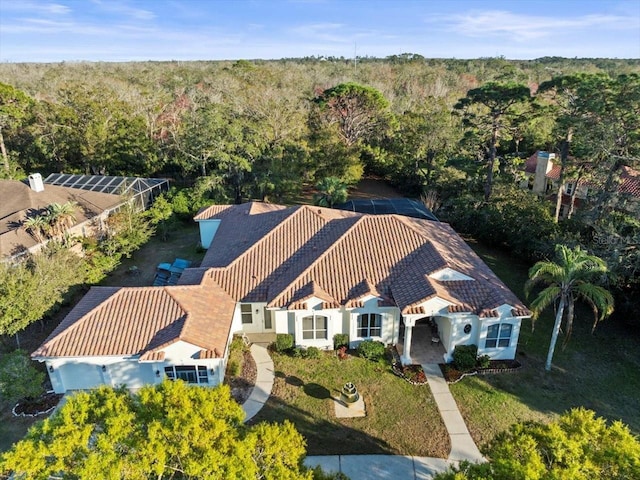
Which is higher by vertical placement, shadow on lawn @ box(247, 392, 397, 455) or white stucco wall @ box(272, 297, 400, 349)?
white stucco wall @ box(272, 297, 400, 349)

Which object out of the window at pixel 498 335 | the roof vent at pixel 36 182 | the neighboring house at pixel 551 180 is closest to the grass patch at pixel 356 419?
the window at pixel 498 335

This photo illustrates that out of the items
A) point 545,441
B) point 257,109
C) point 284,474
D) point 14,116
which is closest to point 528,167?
point 257,109

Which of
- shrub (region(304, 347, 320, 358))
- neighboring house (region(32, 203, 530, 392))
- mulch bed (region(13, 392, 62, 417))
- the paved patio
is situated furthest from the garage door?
the paved patio

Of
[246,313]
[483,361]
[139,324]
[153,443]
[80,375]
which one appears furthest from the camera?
[246,313]

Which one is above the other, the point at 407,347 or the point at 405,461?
the point at 407,347

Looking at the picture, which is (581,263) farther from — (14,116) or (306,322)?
(14,116)

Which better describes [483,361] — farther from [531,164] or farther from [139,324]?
[531,164]

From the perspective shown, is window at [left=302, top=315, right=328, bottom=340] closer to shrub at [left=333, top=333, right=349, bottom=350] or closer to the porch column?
shrub at [left=333, top=333, right=349, bottom=350]

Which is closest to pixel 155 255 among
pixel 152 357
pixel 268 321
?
pixel 268 321
